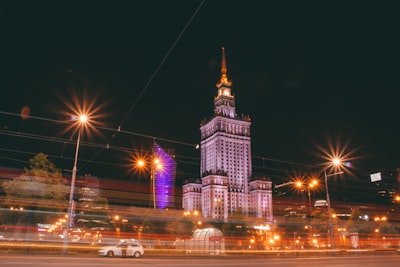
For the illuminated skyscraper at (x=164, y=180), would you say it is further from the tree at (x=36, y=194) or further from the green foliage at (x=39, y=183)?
the tree at (x=36, y=194)

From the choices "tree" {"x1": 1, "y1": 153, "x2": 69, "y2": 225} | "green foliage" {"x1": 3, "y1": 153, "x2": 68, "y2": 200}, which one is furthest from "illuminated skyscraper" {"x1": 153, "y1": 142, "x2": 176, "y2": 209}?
"tree" {"x1": 1, "y1": 153, "x2": 69, "y2": 225}

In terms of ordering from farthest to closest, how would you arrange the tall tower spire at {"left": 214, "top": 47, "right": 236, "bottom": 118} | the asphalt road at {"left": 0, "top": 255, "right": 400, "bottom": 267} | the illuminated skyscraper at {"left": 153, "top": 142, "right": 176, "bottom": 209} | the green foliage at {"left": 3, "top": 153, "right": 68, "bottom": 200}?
the tall tower spire at {"left": 214, "top": 47, "right": 236, "bottom": 118} → the illuminated skyscraper at {"left": 153, "top": 142, "right": 176, "bottom": 209} → the green foliage at {"left": 3, "top": 153, "right": 68, "bottom": 200} → the asphalt road at {"left": 0, "top": 255, "right": 400, "bottom": 267}

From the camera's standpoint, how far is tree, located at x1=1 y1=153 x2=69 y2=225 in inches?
1253

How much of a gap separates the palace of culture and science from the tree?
115 metres

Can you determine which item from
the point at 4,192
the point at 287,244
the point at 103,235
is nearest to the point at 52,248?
the point at 4,192

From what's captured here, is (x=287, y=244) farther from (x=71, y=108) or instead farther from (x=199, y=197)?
(x=199, y=197)

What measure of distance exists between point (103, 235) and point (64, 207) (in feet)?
40.7

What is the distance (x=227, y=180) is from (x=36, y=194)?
122387mm

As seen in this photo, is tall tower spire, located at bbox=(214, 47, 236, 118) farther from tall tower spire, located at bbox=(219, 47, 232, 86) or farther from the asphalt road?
the asphalt road

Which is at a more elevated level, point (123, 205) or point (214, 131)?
point (214, 131)

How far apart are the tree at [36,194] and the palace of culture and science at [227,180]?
378 feet

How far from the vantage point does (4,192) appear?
33.3 metres

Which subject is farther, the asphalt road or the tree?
the tree

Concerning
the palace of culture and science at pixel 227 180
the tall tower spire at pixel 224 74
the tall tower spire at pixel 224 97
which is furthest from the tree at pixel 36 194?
the tall tower spire at pixel 224 74
